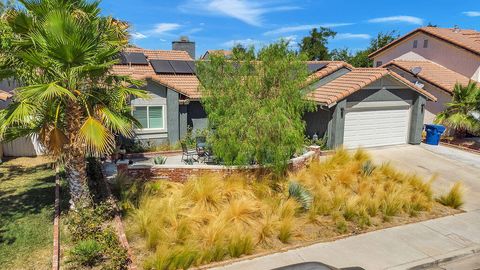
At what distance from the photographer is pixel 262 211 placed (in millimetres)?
10039

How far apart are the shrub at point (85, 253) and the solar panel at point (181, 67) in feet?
45.0

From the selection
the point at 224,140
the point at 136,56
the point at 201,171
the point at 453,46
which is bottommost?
the point at 201,171

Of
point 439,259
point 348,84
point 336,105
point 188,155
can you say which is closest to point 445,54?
point 348,84

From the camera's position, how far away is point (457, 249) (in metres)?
8.80

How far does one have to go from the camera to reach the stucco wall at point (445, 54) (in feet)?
88.3

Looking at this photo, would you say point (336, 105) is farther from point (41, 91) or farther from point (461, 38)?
point (461, 38)

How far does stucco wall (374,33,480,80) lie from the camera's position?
2691 cm

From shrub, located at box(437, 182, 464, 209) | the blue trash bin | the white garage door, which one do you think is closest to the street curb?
shrub, located at box(437, 182, 464, 209)

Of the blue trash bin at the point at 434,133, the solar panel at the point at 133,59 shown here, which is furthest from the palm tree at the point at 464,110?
the solar panel at the point at 133,59

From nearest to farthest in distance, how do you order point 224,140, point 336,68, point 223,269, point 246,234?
point 223,269 < point 246,234 < point 224,140 < point 336,68

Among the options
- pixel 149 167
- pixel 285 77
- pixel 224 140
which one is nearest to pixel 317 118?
pixel 285 77

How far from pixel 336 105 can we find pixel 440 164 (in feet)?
17.8

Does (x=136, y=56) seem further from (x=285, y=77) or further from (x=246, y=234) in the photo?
(x=246, y=234)

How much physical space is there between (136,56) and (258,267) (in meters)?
16.9
